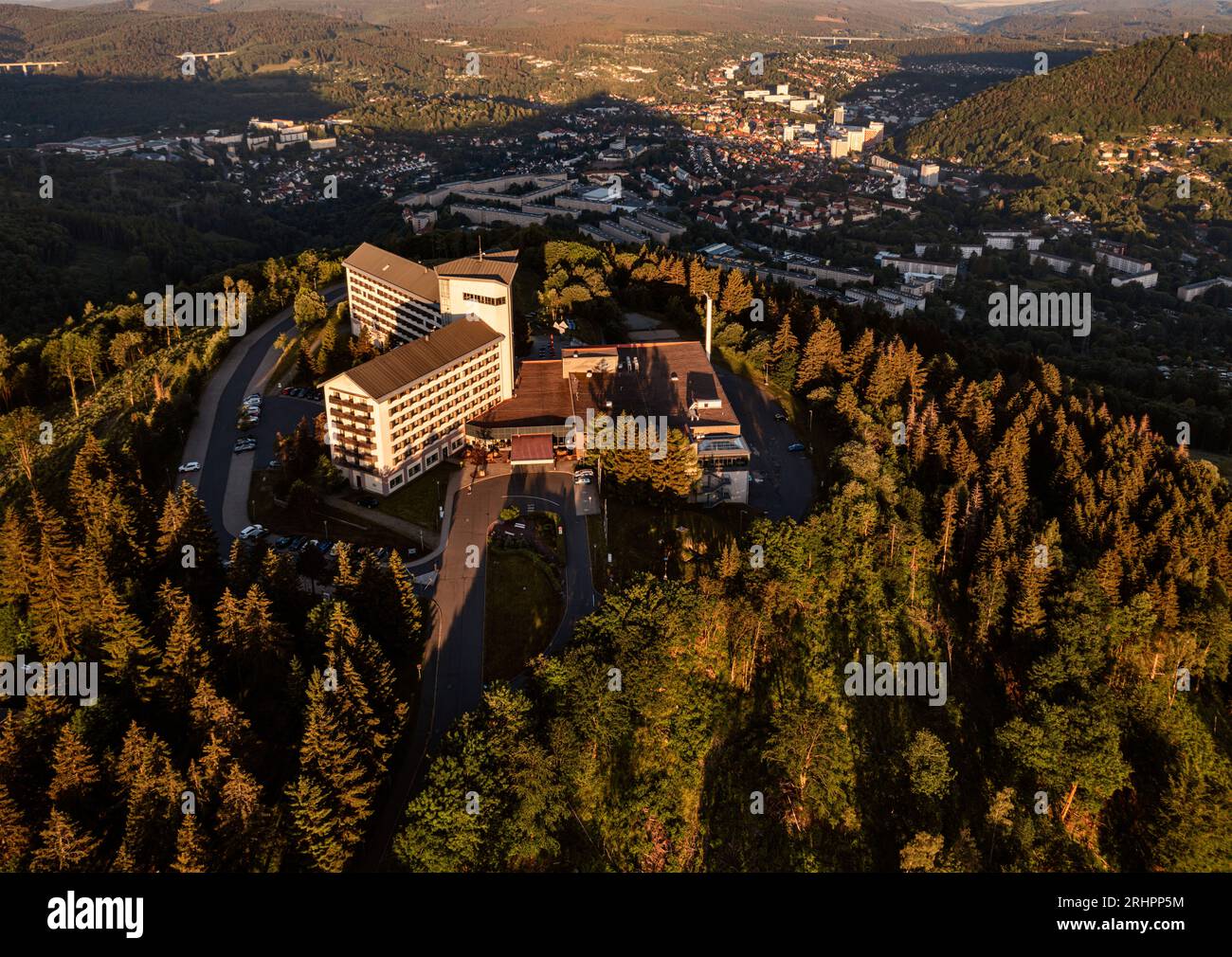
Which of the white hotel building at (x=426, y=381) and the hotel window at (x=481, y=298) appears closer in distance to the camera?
the white hotel building at (x=426, y=381)

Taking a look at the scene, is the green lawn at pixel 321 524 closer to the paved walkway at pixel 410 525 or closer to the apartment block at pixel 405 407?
the paved walkway at pixel 410 525

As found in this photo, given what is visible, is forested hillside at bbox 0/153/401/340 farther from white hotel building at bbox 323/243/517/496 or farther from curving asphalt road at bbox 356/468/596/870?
curving asphalt road at bbox 356/468/596/870

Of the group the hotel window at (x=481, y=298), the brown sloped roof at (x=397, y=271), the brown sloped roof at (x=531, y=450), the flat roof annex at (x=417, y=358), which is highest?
the brown sloped roof at (x=397, y=271)

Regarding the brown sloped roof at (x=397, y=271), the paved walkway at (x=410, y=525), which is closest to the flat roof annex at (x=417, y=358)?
the paved walkway at (x=410, y=525)

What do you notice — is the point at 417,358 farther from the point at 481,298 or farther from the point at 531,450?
the point at 531,450

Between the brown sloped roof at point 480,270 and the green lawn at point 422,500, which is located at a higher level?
the brown sloped roof at point 480,270

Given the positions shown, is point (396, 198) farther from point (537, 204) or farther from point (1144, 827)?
point (1144, 827)

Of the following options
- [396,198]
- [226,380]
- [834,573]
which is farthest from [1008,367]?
[396,198]
